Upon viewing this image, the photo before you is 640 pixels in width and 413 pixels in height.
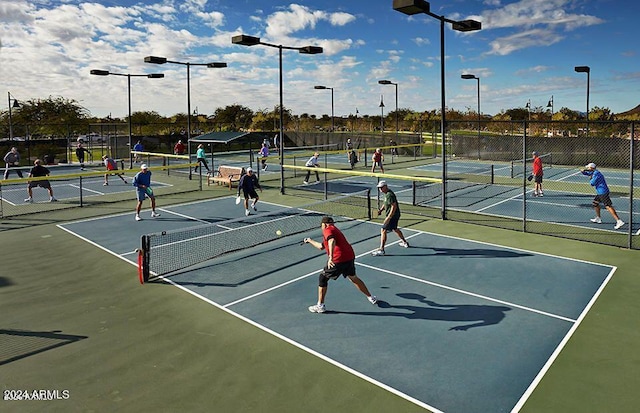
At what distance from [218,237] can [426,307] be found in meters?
7.45

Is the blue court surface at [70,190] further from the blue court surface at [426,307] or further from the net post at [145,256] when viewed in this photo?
the net post at [145,256]

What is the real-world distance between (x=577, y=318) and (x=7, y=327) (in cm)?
1018

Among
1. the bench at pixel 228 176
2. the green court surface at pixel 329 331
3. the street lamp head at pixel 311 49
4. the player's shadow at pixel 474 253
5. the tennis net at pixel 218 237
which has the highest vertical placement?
the street lamp head at pixel 311 49

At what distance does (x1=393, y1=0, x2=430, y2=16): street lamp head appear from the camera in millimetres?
13297

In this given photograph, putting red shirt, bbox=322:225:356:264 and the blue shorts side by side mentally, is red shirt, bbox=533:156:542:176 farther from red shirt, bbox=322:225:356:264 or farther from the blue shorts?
red shirt, bbox=322:225:356:264

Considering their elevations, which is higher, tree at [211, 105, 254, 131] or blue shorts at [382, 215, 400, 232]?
tree at [211, 105, 254, 131]

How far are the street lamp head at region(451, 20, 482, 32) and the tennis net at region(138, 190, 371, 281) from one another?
6733 mm

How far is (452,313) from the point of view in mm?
9203

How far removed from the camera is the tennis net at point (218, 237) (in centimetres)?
1191

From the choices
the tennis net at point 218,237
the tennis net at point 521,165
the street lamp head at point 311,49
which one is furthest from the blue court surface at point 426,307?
the tennis net at point 521,165

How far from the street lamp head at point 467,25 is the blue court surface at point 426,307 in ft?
21.7

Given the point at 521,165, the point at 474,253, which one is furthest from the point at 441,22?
the point at 521,165

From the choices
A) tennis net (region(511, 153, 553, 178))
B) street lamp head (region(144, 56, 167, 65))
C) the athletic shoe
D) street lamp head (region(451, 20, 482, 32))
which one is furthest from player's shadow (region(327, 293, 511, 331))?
tennis net (region(511, 153, 553, 178))

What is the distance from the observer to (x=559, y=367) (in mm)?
7234
